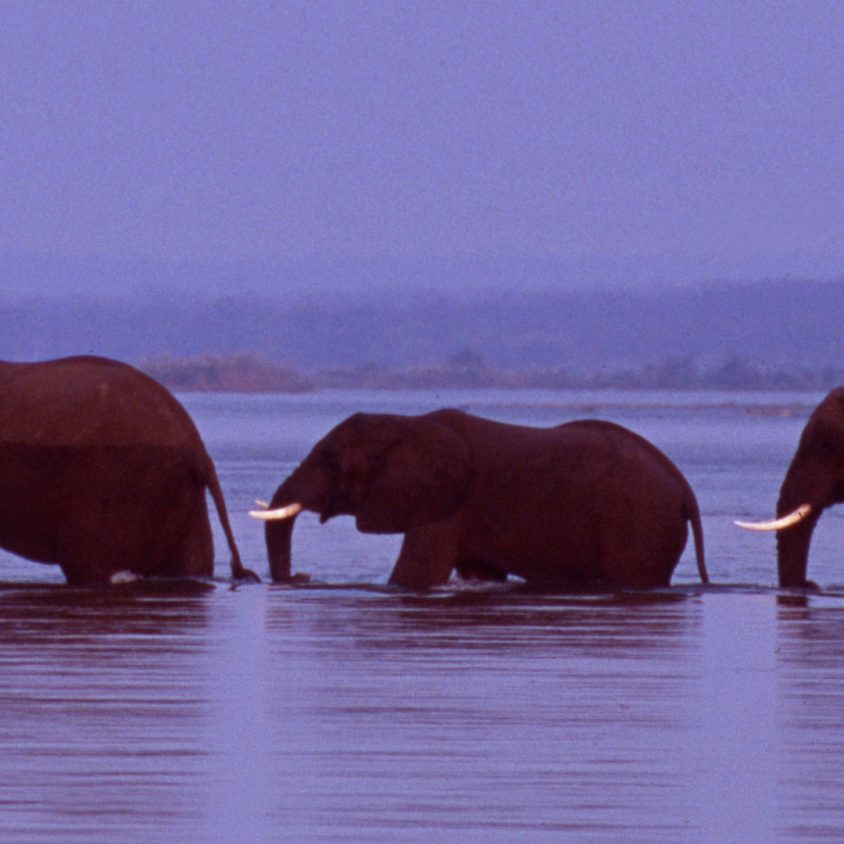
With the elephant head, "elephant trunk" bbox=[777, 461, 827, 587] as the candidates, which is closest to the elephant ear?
the elephant head

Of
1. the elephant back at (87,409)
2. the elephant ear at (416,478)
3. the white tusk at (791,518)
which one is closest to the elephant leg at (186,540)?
the elephant back at (87,409)

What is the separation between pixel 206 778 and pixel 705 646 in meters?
3.98

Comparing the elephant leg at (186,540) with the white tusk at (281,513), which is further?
the white tusk at (281,513)

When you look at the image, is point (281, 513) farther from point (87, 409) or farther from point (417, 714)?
point (417, 714)

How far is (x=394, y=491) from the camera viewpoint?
1483cm

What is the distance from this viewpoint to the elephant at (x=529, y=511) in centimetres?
1448

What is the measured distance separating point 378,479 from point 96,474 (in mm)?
1743

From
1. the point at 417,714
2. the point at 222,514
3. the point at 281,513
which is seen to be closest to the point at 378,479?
the point at 281,513

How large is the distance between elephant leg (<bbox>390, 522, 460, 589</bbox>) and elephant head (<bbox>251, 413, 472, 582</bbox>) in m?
0.09

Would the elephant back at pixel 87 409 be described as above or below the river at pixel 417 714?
above

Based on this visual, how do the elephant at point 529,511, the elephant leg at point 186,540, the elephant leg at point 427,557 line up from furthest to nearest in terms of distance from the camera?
1. the elephant at point 529,511
2. the elephant leg at point 427,557
3. the elephant leg at point 186,540

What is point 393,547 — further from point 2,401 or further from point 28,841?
point 28,841

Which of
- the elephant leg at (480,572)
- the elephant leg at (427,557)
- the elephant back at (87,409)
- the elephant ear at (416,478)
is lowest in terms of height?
the elephant leg at (480,572)

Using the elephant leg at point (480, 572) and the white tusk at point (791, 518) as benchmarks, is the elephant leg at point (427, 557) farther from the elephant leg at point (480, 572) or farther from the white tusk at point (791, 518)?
the white tusk at point (791, 518)
